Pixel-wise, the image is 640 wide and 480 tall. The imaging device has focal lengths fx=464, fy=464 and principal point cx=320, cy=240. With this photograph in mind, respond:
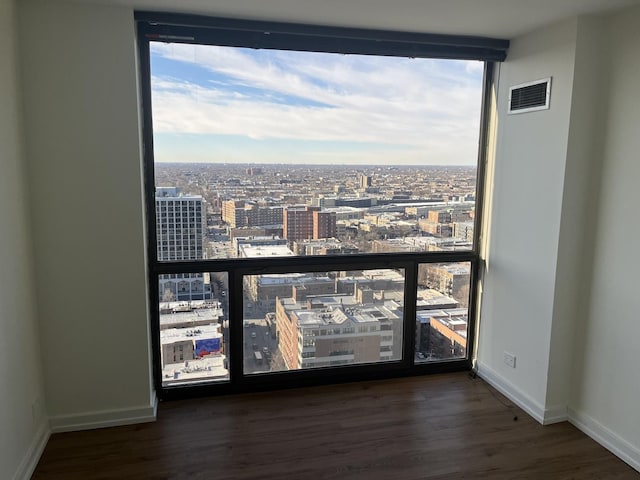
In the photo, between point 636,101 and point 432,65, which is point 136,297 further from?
point 636,101

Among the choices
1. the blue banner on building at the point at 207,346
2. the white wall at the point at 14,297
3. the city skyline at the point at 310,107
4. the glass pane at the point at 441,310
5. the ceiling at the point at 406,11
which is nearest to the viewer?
the white wall at the point at 14,297

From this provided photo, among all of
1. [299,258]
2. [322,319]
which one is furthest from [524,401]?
[299,258]

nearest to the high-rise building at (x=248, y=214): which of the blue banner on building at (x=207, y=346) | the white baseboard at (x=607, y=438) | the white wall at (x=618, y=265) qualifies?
the blue banner on building at (x=207, y=346)

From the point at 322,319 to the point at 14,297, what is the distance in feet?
6.48

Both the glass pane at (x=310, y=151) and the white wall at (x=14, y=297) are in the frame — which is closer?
the white wall at (x=14, y=297)

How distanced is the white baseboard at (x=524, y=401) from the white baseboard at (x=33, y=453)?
3.06 m

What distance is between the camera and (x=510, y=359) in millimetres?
3381

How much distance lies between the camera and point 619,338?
272 centimetres

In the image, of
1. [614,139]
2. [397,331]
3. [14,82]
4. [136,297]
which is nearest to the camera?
[14,82]

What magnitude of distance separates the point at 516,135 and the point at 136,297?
9.09 feet

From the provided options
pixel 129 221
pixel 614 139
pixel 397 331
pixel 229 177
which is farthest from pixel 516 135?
pixel 129 221

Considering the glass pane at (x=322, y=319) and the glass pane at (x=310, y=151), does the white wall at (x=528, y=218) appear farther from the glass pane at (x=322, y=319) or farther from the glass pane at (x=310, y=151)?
the glass pane at (x=322, y=319)

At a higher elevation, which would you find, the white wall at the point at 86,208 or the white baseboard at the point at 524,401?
the white wall at the point at 86,208

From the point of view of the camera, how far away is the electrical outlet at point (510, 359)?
3350mm
